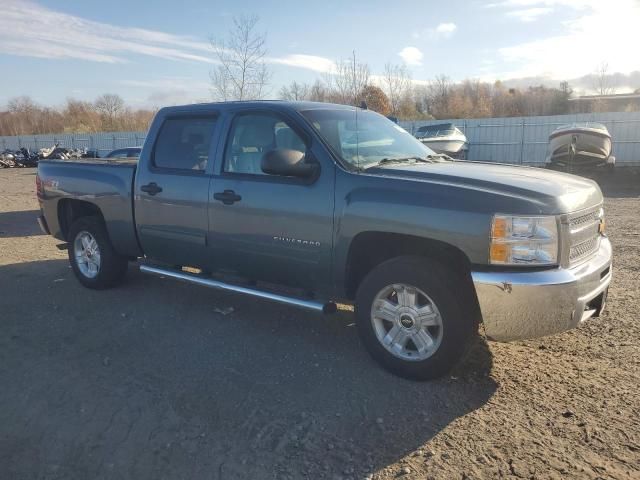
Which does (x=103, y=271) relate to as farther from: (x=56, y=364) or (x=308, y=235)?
(x=308, y=235)

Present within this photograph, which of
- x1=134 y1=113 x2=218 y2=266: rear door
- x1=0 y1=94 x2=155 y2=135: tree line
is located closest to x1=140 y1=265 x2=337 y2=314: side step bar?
x1=134 y1=113 x2=218 y2=266: rear door

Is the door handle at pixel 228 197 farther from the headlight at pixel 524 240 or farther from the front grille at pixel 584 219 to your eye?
the front grille at pixel 584 219

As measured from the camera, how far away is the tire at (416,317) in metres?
3.59

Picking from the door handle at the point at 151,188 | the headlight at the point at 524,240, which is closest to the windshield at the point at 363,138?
the headlight at the point at 524,240

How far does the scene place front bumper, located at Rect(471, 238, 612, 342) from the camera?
3287 millimetres

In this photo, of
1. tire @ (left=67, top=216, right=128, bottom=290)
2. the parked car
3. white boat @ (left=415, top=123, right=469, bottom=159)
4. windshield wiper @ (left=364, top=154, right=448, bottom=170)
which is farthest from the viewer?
white boat @ (left=415, top=123, right=469, bottom=159)

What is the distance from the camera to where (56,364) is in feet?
14.0

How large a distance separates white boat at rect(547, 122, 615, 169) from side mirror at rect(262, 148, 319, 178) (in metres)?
13.5

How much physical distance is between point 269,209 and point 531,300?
209 centimetres

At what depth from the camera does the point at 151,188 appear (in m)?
5.23

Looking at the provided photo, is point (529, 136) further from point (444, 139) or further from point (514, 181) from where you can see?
point (514, 181)

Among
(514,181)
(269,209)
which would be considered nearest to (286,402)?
(269,209)

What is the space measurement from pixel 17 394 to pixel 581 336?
438 cm

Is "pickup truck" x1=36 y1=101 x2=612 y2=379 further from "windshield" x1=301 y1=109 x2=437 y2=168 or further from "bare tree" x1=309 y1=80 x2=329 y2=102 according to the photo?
"bare tree" x1=309 y1=80 x2=329 y2=102
